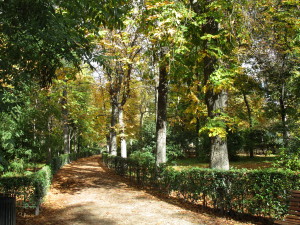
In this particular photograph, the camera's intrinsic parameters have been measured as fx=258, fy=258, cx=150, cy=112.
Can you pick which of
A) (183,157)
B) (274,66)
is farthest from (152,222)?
(183,157)

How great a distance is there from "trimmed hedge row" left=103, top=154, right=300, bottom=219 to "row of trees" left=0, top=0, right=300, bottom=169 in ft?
3.05

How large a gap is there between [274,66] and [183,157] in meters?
16.7

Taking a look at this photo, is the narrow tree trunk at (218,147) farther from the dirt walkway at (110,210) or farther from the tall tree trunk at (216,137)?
the dirt walkway at (110,210)

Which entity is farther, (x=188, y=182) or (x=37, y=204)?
(x=188, y=182)

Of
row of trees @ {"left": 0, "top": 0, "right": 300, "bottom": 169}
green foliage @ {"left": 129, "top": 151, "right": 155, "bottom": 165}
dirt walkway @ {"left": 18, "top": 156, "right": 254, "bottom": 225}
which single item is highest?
row of trees @ {"left": 0, "top": 0, "right": 300, "bottom": 169}

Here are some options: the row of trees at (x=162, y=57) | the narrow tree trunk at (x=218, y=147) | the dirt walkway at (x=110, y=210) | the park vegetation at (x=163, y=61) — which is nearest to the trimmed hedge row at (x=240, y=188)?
the park vegetation at (x=163, y=61)

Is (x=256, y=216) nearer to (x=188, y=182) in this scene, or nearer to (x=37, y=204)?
(x=188, y=182)

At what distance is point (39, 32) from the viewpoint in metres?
5.27

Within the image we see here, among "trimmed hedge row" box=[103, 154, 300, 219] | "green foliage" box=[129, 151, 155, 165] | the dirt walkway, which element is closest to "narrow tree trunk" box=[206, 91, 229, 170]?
"trimmed hedge row" box=[103, 154, 300, 219]

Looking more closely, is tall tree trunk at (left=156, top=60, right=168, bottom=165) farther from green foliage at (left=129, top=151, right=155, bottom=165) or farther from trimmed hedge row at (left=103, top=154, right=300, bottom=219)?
trimmed hedge row at (left=103, top=154, right=300, bottom=219)

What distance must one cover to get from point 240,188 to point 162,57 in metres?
5.75

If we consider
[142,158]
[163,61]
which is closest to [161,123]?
[163,61]

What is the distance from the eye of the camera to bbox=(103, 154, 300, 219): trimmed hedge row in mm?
6020

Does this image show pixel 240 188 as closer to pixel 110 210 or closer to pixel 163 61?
pixel 110 210
